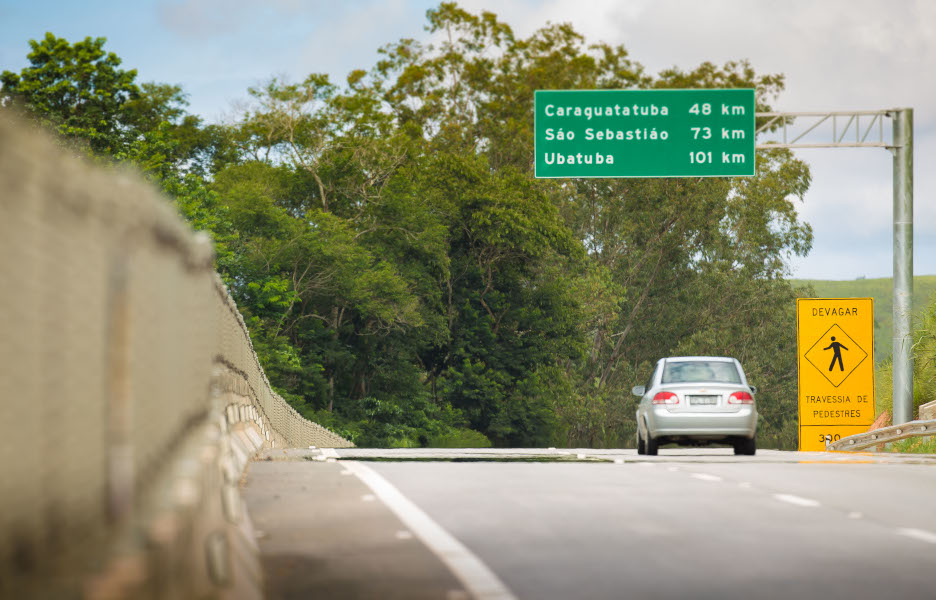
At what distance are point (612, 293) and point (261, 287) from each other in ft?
68.8

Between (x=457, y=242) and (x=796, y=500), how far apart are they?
170 feet

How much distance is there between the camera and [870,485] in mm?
13867

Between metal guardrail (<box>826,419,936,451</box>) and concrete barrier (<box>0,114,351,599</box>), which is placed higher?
concrete barrier (<box>0,114,351,599</box>)

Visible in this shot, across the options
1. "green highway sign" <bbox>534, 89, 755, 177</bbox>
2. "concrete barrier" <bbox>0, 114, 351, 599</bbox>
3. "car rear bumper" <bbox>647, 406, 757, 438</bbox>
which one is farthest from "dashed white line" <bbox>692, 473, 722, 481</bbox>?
"green highway sign" <bbox>534, 89, 755, 177</bbox>

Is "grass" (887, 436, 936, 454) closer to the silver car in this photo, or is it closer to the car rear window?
the car rear window

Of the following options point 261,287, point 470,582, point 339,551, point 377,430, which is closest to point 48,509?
point 470,582

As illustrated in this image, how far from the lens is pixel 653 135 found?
34125 mm

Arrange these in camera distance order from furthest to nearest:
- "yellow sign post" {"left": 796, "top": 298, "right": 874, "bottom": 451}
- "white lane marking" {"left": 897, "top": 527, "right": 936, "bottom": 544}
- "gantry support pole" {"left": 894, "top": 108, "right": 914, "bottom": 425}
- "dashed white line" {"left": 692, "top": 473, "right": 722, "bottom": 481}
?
"yellow sign post" {"left": 796, "top": 298, "right": 874, "bottom": 451} < "gantry support pole" {"left": 894, "top": 108, "right": 914, "bottom": 425} < "dashed white line" {"left": 692, "top": 473, "right": 722, "bottom": 481} < "white lane marking" {"left": 897, "top": 527, "right": 936, "bottom": 544}

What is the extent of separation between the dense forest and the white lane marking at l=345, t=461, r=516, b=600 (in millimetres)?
38475

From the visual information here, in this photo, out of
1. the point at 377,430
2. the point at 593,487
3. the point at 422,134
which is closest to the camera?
the point at 593,487

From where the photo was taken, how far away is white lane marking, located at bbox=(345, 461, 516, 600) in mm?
Answer: 7277

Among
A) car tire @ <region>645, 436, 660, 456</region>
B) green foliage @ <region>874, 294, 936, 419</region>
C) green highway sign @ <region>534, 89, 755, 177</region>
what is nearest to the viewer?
car tire @ <region>645, 436, 660, 456</region>

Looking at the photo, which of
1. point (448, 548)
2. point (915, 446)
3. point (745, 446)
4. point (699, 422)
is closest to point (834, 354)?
point (915, 446)

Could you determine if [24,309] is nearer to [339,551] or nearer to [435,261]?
[339,551]
